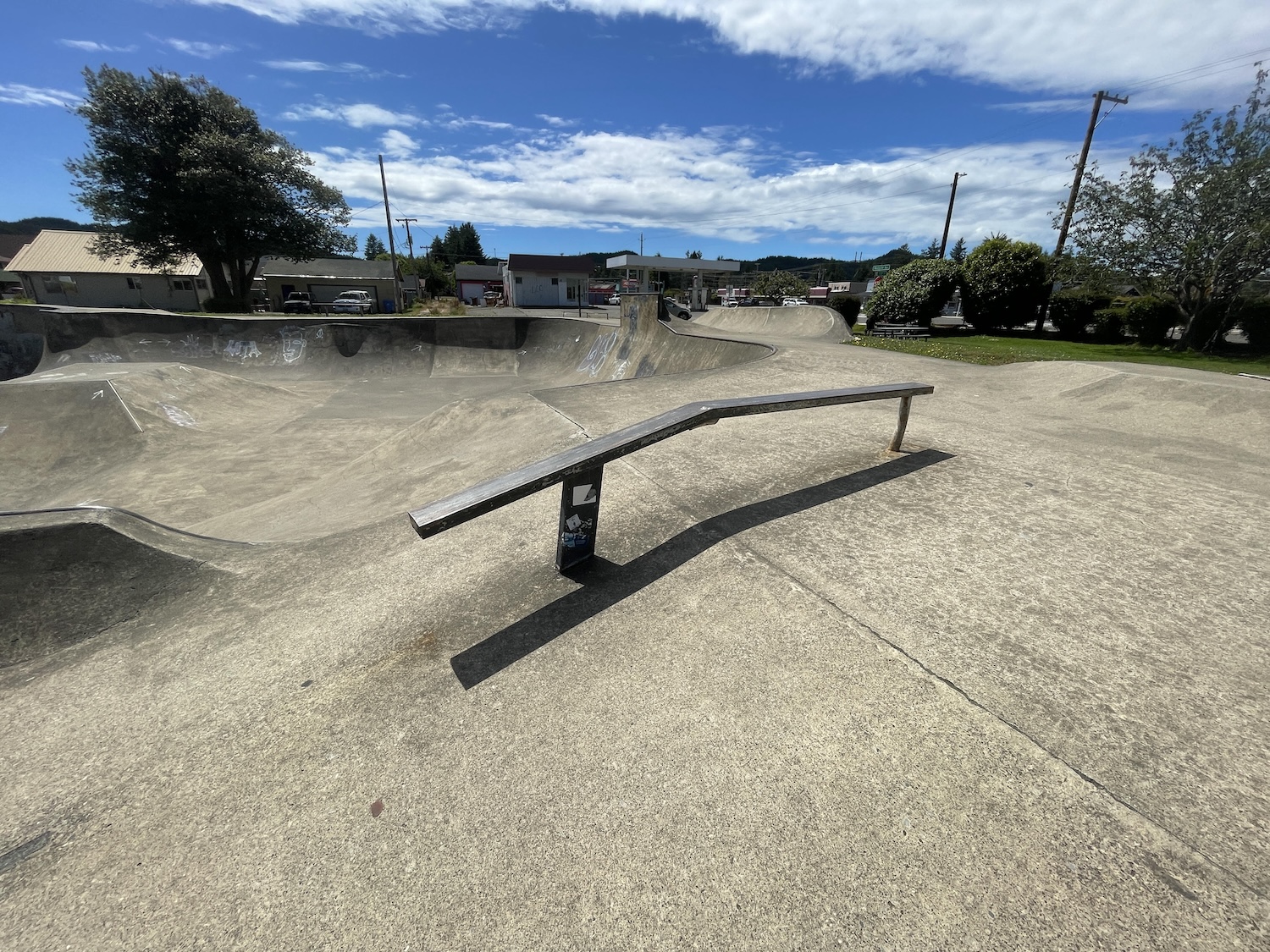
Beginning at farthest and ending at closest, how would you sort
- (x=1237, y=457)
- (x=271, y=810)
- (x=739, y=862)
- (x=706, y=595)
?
(x=1237, y=457) → (x=706, y=595) → (x=271, y=810) → (x=739, y=862)

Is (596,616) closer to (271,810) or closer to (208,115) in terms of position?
(271,810)

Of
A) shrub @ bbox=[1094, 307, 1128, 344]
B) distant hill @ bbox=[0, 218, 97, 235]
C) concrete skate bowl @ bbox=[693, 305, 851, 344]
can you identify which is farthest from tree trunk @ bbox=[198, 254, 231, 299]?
distant hill @ bbox=[0, 218, 97, 235]

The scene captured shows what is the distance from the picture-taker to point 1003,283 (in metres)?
20.4

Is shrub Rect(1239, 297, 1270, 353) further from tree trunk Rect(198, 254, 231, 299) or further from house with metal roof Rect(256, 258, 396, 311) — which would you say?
house with metal roof Rect(256, 258, 396, 311)

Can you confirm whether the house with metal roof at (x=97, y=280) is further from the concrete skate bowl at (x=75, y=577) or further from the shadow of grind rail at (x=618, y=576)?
the shadow of grind rail at (x=618, y=576)

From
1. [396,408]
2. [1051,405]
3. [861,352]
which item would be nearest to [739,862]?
[1051,405]

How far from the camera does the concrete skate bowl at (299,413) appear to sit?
21.2 ft

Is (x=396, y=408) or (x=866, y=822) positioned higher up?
(x=866, y=822)

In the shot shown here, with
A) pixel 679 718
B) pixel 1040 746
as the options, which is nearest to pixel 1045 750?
pixel 1040 746

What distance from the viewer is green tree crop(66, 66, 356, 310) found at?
28.5 m

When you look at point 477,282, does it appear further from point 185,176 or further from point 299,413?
point 299,413

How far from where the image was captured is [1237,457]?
5320mm

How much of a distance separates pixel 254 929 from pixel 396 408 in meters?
13.4

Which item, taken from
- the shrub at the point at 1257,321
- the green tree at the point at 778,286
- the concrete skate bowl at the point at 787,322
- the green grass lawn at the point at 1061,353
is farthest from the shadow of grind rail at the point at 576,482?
the green tree at the point at 778,286
